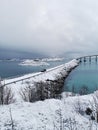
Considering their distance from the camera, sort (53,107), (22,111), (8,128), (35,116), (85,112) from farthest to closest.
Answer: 1. (85,112)
2. (53,107)
3. (22,111)
4. (35,116)
5. (8,128)

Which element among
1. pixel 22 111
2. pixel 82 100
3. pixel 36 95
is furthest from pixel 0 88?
pixel 22 111

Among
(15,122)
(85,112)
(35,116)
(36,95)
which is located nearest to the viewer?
(15,122)

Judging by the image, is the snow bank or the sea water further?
the sea water

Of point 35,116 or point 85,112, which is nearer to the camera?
point 35,116

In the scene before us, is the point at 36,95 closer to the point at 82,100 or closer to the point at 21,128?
the point at 82,100

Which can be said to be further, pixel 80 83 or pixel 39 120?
pixel 80 83

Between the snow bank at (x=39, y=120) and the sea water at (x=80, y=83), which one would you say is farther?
the sea water at (x=80, y=83)

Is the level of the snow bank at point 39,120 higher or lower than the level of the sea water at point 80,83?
higher

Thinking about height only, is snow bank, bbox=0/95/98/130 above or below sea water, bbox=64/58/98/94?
above

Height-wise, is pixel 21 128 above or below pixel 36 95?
above

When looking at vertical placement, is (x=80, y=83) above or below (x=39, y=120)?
below
